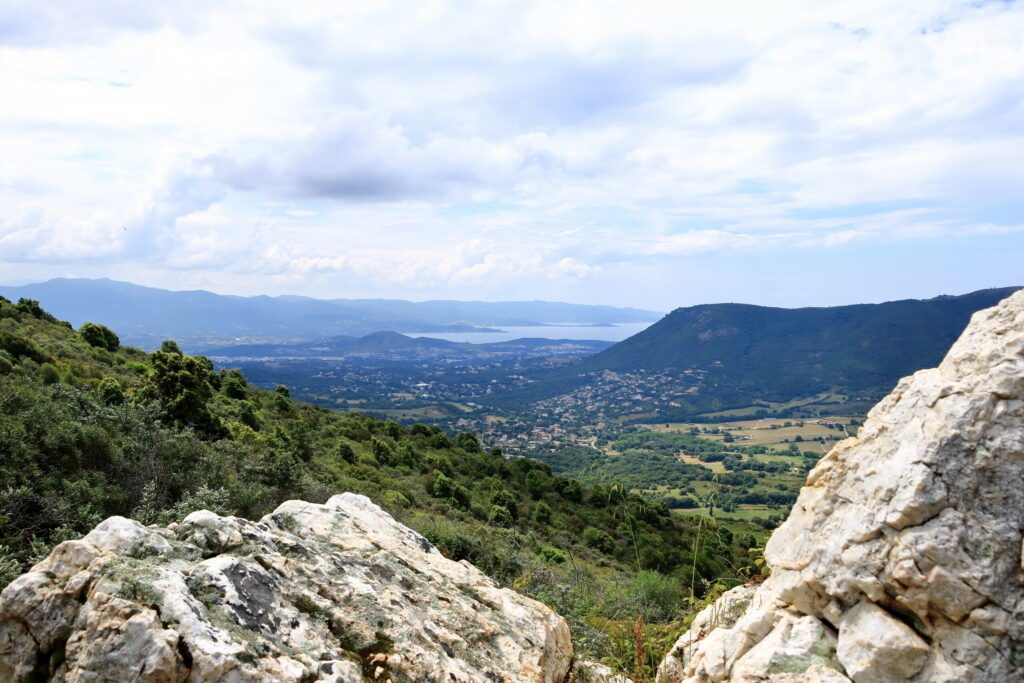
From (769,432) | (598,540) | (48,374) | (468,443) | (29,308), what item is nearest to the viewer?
(48,374)

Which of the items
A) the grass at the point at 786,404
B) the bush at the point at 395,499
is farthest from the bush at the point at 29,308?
the grass at the point at 786,404

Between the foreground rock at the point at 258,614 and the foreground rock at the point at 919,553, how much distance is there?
229cm

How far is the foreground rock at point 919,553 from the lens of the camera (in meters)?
3.88

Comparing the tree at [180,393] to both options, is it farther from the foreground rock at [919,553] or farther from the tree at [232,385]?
the foreground rock at [919,553]

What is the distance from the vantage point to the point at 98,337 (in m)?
29.4

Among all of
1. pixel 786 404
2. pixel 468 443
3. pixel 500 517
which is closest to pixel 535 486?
pixel 468 443

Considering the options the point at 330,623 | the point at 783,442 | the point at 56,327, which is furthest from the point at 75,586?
the point at 783,442

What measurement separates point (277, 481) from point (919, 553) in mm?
14637

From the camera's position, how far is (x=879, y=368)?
16725 cm

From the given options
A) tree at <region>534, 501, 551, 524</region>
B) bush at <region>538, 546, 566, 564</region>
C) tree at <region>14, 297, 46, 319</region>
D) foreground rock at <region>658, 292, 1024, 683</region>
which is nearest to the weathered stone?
foreground rock at <region>658, 292, 1024, 683</region>

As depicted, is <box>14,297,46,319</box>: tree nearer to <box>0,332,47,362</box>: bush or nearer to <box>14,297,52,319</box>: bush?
<box>14,297,52,319</box>: bush

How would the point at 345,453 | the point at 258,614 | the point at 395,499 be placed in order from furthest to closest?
the point at 345,453
the point at 395,499
the point at 258,614

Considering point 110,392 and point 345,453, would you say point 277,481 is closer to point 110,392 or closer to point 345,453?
point 110,392

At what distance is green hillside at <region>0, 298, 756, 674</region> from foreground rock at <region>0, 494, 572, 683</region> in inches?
71.6
